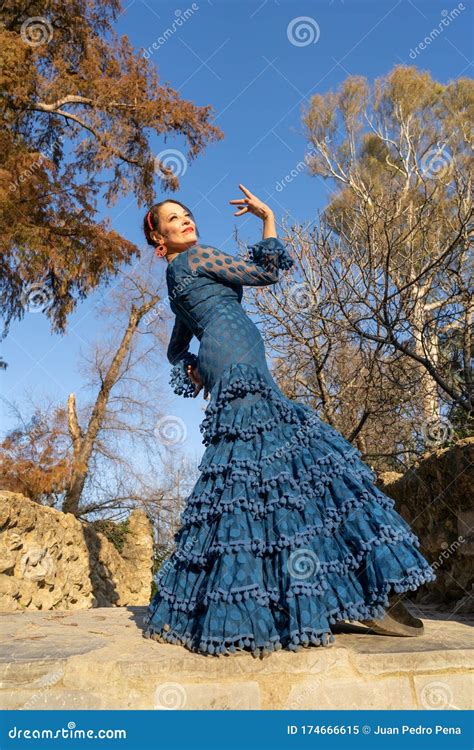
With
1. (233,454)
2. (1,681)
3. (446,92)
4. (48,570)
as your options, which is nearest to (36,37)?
(48,570)

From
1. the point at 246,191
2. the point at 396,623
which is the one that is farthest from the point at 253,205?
the point at 396,623

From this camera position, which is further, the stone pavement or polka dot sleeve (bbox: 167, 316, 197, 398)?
polka dot sleeve (bbox: 167, 316, 197, 398)

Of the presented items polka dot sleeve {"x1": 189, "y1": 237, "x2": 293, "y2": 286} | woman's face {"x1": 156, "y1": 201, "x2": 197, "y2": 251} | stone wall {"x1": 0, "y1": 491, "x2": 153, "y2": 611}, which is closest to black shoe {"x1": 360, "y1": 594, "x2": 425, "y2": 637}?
polka dot sleeve {"x1": 189, "y1": 237, "x2": 293, "y2": 286}

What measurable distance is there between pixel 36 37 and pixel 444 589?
33.1 ft

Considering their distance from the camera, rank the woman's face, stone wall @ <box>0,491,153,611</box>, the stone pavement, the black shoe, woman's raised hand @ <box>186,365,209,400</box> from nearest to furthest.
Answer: the stone pavement < the black shoe < the woman's face < woman's raised hand @ <box>186,365,209,400</box> < stone wall @ <box>0,491,153,611</box>

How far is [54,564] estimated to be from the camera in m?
8.27

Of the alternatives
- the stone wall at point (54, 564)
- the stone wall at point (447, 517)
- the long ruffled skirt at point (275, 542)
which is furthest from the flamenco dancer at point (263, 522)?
the stone wall at point (54, 564)

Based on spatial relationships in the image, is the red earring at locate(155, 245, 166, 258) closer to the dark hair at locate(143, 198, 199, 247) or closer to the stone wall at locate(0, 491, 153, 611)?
the dark hair at locate(143, 198, 199, 247)

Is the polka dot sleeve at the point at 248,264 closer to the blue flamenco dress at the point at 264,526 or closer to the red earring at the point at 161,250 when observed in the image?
the blue flamenco dress at the point at 264,526

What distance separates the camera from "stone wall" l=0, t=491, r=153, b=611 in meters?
7.23

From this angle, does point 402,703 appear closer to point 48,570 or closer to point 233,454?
A: point 233,454

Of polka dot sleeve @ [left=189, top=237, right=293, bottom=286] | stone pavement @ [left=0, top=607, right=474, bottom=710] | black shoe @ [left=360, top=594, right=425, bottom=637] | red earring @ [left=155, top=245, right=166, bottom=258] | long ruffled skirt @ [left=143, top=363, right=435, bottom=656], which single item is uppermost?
red earring @ [left=155, top=245, right=166, bottom=258]

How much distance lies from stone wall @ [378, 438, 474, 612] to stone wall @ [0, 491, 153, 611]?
205 inches

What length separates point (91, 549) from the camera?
35.0 feet
